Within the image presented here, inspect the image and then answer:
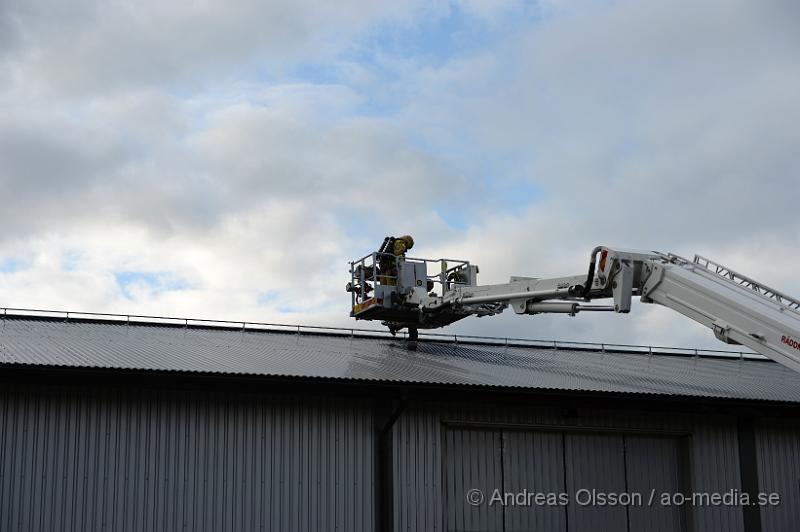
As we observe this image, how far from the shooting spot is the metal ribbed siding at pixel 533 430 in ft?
97.2

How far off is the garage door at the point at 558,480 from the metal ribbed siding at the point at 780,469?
273 centimetres

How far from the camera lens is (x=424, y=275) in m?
37.8

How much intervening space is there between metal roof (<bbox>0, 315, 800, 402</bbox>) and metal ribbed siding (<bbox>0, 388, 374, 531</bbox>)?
1142mm

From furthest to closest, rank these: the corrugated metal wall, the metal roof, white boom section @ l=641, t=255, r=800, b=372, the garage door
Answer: the garage door
the metal roof
the corrugated metal wall
white boom section @ l=641, t=255, r=800, b=372

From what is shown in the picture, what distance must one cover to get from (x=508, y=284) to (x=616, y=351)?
1087 cm

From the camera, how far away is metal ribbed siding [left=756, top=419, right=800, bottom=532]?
33.8m

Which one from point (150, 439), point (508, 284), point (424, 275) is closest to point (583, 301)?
point (508, 284)

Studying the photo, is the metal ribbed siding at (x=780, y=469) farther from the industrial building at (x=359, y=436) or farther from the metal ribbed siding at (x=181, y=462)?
the metal ribbed siding at (x=181, y=462)

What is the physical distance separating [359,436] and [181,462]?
16.1 ft

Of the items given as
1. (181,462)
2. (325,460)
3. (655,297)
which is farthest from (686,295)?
(181,462)

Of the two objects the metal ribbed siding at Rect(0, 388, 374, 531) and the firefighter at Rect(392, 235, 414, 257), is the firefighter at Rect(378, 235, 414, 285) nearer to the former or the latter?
the firefighter at Rect(392, 235, 414, 257)

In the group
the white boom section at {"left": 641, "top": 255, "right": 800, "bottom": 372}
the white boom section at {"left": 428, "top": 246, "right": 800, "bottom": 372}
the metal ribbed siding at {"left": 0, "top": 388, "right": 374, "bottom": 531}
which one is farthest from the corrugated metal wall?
the white boom section at {"left": 641, "top": 255, "right": 800, "bottom": 372}

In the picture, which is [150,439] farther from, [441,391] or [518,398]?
[518,398]

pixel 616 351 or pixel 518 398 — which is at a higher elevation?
pixel 616 351
